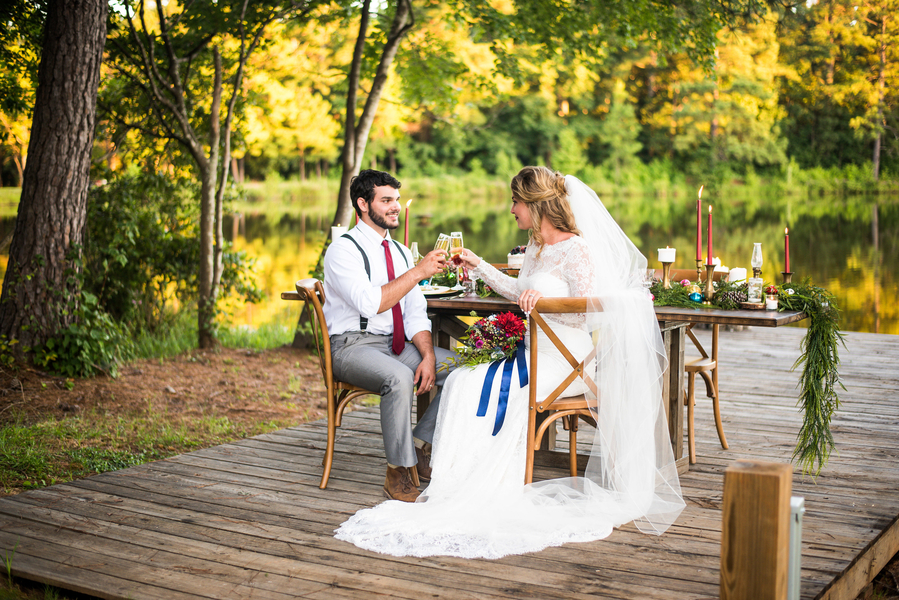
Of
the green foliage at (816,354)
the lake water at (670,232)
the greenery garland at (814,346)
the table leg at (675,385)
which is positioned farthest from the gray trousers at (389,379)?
the lake water at (670,232)

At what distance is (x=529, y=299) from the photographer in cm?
308

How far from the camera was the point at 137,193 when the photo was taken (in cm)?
695

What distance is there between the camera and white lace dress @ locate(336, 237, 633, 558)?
2.82 metres

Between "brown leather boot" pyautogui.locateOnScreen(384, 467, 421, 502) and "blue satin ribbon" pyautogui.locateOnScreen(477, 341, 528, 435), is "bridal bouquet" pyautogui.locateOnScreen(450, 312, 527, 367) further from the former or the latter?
"brown leather boot" pyautogui.locateOnScreen(384, 467, 421, 502)

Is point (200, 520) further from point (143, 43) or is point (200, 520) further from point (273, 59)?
point (273, 59)

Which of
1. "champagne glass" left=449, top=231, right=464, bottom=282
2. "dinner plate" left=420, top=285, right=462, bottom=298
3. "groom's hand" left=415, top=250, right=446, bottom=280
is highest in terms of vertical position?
"champagne glass" left=449, top=231, right=464, bottom=282

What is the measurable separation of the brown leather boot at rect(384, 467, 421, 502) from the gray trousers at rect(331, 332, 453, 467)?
4 centimetres

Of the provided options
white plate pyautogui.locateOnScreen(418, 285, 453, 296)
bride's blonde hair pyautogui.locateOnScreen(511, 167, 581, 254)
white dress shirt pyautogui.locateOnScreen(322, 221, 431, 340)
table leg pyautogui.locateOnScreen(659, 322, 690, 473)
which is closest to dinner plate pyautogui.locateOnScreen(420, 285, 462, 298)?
white plate pyautogui.locateOnScreen(418, 285, 453, 296)

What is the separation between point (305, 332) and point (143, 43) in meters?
2.76

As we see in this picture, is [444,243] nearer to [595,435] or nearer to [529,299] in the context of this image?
[529,299]

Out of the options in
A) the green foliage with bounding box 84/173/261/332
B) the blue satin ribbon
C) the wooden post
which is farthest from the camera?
the green foliage with bounding box 84/173/261/332

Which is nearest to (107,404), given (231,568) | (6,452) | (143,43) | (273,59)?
(6,452)

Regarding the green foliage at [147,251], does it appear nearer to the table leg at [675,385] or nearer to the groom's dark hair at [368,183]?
the groom's dark hair at [368,183]

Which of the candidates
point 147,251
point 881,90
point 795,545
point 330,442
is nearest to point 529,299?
point 330,442
